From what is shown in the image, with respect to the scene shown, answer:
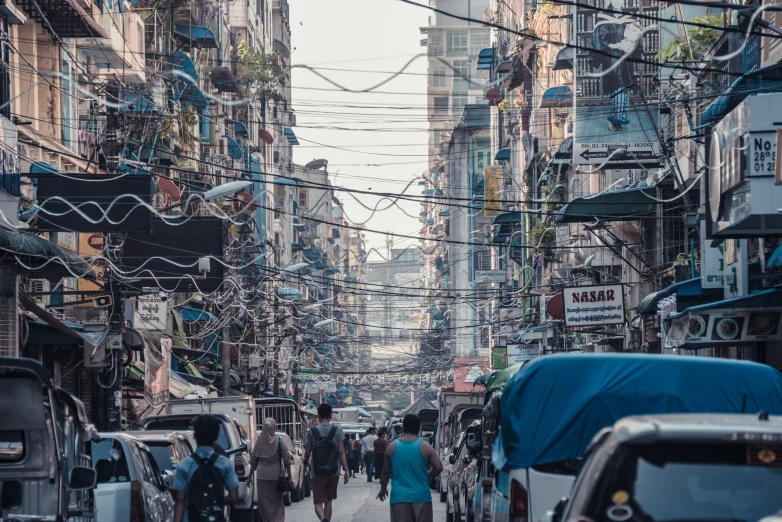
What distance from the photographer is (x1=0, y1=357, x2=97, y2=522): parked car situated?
33.4 ft

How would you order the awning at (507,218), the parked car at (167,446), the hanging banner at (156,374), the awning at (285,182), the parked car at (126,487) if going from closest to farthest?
the parked car at (126,487)
the parked car at (167,446)
the awning at (285,182)
the hanging banner at (156,374)
the awning at (507,218)

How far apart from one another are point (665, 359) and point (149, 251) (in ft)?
83.1

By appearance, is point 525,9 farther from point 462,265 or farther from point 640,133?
point 462,265

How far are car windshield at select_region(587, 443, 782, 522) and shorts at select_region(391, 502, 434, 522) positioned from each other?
26.5 feet

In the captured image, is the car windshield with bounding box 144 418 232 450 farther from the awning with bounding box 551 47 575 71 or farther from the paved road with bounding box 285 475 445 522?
the awning with bounding box 551 47 575 71

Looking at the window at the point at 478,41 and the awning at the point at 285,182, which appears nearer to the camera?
the awning at the point at 285,182

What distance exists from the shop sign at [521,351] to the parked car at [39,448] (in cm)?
3308

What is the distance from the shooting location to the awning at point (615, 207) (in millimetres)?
29141

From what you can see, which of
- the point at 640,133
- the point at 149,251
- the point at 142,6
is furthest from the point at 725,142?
the point at 142,6

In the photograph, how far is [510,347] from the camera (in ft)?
144

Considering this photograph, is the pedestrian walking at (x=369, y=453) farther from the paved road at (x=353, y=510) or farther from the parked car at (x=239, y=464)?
the parked car at (x=239, y=464)

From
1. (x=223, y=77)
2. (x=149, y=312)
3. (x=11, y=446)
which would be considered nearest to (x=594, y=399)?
(x=11, y=446)

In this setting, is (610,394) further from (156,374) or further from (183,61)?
(183,61)

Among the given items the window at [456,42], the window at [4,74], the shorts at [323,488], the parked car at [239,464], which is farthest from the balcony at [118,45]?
the window at [456,42]
